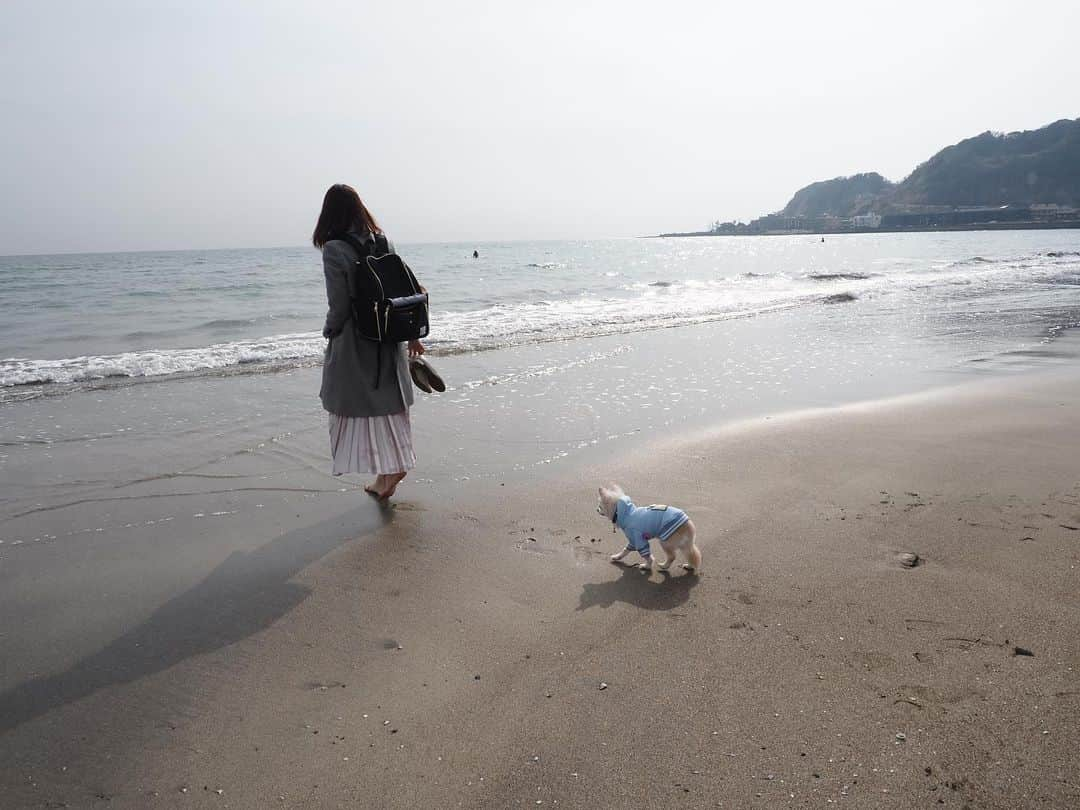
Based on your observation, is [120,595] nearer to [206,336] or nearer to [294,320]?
[206,336]

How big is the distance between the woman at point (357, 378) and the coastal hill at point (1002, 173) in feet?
568

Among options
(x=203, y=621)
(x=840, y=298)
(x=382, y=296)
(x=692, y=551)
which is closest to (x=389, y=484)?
(x=382, y=296)

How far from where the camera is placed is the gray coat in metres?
3.98

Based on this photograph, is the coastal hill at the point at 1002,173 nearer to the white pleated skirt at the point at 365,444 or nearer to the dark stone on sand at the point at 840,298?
the dark stone on sand at the point at 840,298

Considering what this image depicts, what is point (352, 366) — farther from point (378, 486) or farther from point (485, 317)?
point (485, 317)

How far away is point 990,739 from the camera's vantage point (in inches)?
81.8

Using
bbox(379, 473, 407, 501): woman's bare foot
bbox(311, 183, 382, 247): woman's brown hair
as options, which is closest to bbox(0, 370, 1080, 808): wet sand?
bbox(379, 473, 407, 501): woman's bare foot

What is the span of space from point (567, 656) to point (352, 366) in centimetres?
238

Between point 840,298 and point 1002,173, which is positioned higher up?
point 1002,173

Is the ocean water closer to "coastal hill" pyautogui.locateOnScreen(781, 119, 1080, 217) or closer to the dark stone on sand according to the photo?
the dark stone on sand

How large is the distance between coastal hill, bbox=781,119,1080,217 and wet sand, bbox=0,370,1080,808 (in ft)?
565

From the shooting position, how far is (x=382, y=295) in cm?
396

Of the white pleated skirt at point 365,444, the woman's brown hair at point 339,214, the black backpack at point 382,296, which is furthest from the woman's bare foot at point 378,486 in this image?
the woman's brown hair at point 339,214

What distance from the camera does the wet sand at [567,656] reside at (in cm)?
205
